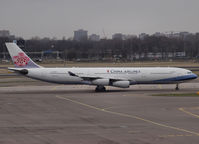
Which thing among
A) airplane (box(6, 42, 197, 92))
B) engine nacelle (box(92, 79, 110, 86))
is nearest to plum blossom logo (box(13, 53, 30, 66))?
Answer: airplane (box(6, 42, 197, 92))

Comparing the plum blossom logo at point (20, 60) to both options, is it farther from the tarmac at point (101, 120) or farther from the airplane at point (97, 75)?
the tarmac at point (101, 120)

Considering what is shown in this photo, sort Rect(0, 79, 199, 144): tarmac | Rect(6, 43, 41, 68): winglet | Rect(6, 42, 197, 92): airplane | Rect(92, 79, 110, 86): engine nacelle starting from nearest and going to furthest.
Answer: Rect(0, 79, 199, 144): tarmac → Rect(92, 79, 110, 86): engine nacelle → Rect(6, 42, 197, 92): airplane → Rect(6, 43, 41, 68): winglet

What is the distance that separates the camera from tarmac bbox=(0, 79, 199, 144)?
1948 cm

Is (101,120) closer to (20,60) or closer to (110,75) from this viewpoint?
(110,75)

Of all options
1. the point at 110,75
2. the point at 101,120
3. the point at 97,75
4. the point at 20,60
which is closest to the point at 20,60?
the point at 20,60

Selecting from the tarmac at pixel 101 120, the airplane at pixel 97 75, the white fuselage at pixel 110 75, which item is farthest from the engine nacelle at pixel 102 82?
the tarmac at pixel 101 120

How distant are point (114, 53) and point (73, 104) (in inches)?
6013

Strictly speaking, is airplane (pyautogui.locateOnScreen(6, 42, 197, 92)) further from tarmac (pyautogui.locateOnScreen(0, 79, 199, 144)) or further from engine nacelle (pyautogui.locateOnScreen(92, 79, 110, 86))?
tarmac (pyautogui.locateOnScreen(0, 79, 199, 144))

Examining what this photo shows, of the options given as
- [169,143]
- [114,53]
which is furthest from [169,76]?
[114,53]

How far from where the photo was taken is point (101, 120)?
83.5 ft

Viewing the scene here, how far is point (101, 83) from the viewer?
46000 mm

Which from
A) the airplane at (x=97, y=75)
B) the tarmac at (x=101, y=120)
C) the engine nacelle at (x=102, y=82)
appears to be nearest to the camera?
the tarmac at (x=101, y=120)

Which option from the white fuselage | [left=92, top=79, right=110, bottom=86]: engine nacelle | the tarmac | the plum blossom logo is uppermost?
the plum blossom logo

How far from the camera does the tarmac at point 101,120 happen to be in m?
19.5
